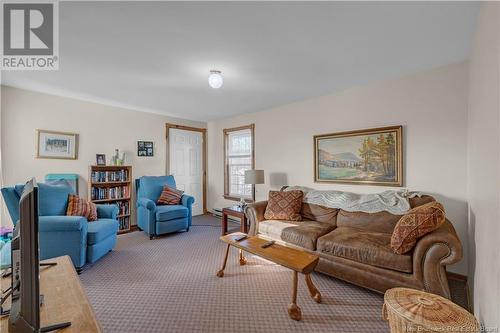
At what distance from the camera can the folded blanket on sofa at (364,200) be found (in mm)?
2758

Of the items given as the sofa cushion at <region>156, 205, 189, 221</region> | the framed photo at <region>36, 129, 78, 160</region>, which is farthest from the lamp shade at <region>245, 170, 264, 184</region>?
the framed photo at <region>36, 129, 78, 160</region>

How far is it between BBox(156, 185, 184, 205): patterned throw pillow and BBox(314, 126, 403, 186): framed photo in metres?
2.62

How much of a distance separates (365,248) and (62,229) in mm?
3293

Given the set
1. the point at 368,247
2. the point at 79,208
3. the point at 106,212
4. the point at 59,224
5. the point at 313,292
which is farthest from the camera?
the point at 106,212

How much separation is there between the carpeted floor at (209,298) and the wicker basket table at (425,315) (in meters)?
0.52

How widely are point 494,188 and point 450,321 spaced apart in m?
0.76

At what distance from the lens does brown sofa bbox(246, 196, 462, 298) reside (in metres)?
1.94

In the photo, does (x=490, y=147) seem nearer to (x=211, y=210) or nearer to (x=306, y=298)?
(x=306, y=298)

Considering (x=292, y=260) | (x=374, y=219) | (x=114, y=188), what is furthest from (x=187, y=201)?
(x=374, y=219)

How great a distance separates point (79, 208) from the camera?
3.02m

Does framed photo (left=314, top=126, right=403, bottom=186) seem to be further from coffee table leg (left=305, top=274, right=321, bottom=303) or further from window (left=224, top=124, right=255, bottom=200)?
coffee table leg (left=305, top=274, right=321, bottom=303)

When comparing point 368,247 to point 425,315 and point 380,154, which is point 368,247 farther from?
point 380,154

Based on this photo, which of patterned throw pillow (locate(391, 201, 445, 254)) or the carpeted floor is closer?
the carpeted floor

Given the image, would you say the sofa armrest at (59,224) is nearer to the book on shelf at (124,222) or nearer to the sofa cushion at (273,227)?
the book on shelf at (124,222)
